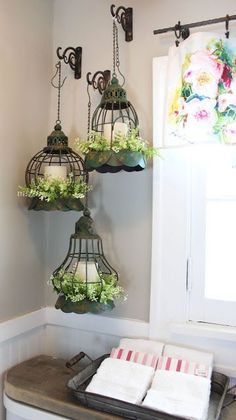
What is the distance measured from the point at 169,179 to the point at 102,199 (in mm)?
307

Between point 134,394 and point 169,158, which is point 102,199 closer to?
point 169,158

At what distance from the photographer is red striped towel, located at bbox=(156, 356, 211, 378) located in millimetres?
1291

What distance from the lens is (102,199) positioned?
1605mm

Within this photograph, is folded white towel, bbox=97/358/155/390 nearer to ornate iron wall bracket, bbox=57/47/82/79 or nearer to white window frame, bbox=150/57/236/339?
white window frame, bbox=150/57/236/339

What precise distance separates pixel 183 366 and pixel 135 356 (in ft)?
0.59

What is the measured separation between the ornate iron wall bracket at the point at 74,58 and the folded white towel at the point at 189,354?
3.91ft

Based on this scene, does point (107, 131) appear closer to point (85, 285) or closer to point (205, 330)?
point (85, 285)

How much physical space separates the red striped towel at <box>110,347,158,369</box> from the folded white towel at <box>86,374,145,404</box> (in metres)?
0.16

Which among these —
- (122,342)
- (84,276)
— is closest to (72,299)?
(84,276)

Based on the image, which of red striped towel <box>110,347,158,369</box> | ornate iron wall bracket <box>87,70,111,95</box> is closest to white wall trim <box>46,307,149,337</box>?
red striped towel <box>110,347,158,369</box>

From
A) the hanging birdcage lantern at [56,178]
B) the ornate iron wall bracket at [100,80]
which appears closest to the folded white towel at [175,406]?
the hanging birdcage lantern at [56,178]

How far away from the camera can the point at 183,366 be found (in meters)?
1.32

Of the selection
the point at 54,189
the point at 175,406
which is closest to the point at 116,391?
the point at 175,406

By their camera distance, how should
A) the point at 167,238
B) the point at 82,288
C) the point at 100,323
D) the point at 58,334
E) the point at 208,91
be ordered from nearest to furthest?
the point at 208,91, the point at 82,288, the point at 167,238, the point at 100,323, the point at 58,334
